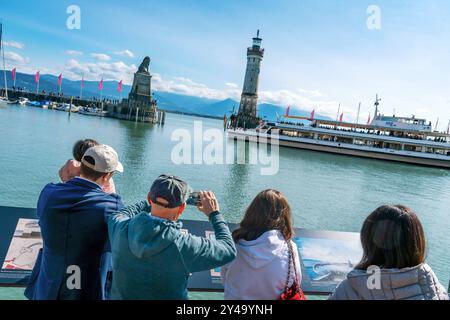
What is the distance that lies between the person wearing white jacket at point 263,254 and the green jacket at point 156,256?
0.23m

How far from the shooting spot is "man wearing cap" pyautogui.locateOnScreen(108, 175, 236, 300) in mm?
1765

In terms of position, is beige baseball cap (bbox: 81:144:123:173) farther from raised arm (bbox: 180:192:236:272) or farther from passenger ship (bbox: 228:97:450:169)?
passenger ship (bbox: 228:97:450:169)

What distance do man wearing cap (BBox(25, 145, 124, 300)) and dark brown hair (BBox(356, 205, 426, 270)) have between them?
1317 mm

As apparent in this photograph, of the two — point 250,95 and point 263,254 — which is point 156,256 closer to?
point 263,254


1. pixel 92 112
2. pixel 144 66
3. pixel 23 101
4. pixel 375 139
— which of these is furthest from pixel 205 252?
pixel 144 66

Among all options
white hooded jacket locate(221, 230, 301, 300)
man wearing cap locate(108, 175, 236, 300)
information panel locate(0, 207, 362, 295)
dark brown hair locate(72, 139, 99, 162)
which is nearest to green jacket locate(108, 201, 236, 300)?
man wearing cap locate(108, 175, 236, 300)

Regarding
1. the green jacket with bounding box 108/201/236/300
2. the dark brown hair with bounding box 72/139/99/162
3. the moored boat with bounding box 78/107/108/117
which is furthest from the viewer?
the moored boat with bounding box 78/107/108/117

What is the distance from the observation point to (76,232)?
204cm

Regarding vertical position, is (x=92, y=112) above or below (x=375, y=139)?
below

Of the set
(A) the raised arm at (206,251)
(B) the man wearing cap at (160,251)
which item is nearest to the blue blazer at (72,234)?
(B) the man wearing cap at (160,251)

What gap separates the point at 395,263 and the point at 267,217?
657 mm
